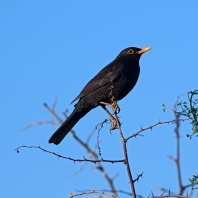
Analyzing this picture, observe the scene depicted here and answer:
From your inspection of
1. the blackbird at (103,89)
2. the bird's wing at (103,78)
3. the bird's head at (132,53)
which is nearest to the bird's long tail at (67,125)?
the blackbird at (103,89)

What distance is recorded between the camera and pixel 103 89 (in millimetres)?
6879

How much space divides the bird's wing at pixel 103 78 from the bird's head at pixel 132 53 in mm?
428

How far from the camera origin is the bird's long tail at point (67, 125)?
648 centimetres

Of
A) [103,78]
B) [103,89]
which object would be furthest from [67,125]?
[103,78]

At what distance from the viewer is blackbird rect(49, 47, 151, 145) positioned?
669 centimetres

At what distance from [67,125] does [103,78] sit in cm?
93

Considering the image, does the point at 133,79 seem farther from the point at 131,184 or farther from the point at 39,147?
the point at 131,184

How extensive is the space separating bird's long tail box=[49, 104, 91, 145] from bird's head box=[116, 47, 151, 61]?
49.7 inches

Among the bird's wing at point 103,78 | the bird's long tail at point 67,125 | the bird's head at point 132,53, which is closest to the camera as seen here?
the bird's long tail at point 67,125

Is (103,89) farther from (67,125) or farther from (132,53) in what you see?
(132,53)

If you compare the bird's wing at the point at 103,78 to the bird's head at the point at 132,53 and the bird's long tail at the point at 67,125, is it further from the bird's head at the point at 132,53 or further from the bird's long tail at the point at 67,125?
the bird's head at the point at 132,53

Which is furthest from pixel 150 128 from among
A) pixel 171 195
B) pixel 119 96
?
pixel 119 96

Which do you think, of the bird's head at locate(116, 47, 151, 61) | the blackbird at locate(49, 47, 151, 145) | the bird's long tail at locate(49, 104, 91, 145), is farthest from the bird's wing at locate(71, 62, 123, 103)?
the bird's head at locate(116, 47, 151, 61)

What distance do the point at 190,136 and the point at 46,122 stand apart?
13.6 ft
